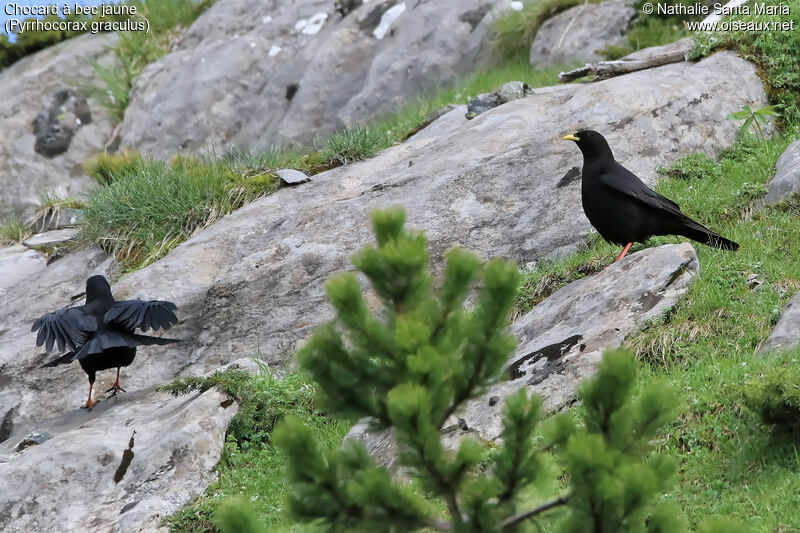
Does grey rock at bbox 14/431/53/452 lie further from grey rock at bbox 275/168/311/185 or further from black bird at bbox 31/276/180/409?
grey rock at bbox 275/168/311/185

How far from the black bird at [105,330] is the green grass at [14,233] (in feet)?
18.6

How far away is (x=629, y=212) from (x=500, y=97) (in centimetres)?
449

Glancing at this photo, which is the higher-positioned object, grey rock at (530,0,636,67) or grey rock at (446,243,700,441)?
grey rock at (530,0,636,67)

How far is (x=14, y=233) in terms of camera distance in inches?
503

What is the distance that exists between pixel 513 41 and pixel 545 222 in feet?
20.2

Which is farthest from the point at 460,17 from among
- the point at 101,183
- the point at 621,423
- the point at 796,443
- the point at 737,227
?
the point at 621,423

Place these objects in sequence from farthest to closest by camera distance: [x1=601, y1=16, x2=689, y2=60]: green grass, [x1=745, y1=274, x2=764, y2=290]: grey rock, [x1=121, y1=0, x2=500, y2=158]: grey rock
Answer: [x1=121, y1=0, x2=500, y2=158]: grey rock → [x1=601, y1=16, x2=689, y2=60]: green grass → [x1=745, y1=274, x2=764, y2=290]: grey rock

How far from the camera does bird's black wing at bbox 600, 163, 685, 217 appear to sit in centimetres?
727

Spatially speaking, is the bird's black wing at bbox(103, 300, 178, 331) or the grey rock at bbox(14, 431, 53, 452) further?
the bird's black wing at bbox(103, 300, 178, 331)

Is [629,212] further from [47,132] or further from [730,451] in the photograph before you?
[47,132]

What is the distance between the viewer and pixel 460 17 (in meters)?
14.9

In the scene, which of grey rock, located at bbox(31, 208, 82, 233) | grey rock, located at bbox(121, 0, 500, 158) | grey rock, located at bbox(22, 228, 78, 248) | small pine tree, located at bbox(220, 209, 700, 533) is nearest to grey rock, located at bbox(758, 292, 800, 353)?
small pine tree, located at bbox(220, 209, 700, 533)

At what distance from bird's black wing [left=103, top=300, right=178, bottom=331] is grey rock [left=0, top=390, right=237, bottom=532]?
0.72 m

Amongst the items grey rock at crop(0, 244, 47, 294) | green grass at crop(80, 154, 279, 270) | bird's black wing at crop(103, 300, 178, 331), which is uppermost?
bird's black wing at crop(103, 300, 178, 331)
